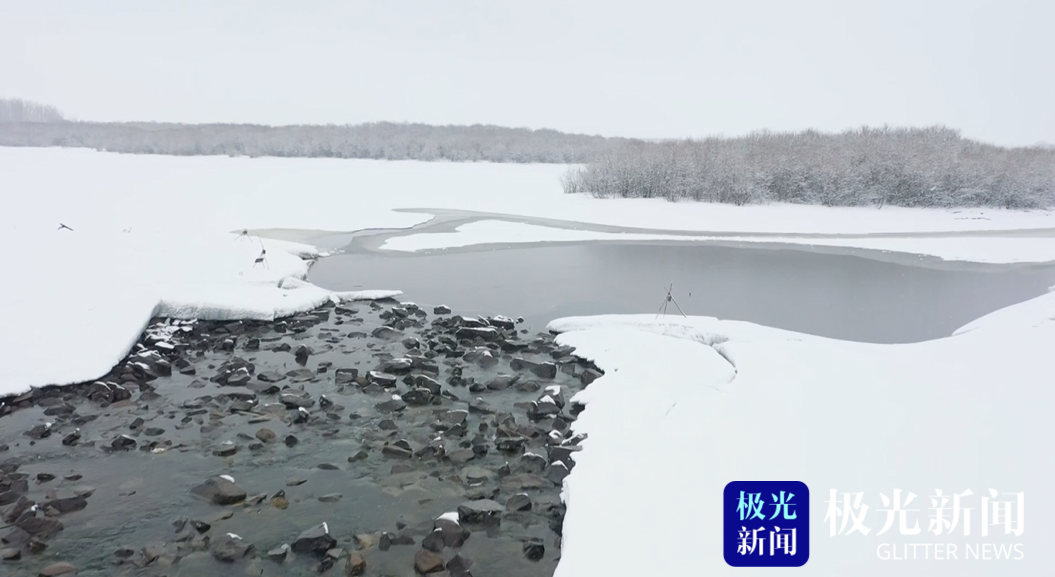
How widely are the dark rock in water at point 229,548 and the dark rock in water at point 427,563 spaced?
5.18ft

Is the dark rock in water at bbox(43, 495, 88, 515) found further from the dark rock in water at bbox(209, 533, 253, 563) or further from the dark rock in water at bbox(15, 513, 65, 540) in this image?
the dark rock in water at bbox(209, 533, 253, 563)

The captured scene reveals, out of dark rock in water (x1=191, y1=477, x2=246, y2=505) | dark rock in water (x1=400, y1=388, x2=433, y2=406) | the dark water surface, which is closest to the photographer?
dark rock in water (x1=191, y1=477, x2=246, y2=505)

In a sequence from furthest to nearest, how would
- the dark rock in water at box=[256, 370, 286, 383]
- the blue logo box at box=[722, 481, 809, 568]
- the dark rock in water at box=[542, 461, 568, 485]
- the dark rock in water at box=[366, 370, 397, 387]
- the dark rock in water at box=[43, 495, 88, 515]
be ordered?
the dark rock in water at box=[256, 370, 286, 383], the dark rock in water at box=[366, 370, 397, 387], the dark rock in water at box=[542, 461, 568, 485], the dark rock in water at box=[43, 495, 88, 515], the blue logo box at box=[722, 481, 809, 568]

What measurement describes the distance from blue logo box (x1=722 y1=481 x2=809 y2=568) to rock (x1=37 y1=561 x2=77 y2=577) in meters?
5.71

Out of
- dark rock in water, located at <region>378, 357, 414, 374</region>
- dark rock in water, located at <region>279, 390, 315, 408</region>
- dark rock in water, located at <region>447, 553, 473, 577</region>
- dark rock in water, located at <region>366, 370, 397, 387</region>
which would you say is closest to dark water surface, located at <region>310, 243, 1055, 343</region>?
dark rock in water, located at <region>378, 357, 414, 374</region>

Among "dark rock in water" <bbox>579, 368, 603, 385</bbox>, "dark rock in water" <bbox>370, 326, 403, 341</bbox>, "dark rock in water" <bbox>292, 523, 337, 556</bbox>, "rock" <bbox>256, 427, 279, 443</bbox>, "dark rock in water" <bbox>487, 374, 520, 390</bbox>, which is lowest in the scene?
"dark rock in water" <bbox>292, 523, 337, 556</bbox>

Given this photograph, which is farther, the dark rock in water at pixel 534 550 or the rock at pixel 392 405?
the rock at pixel 392 405

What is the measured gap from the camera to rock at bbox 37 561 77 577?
5438 mm

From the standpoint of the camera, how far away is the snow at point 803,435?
555 cm

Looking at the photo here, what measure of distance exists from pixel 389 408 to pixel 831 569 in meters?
6.00

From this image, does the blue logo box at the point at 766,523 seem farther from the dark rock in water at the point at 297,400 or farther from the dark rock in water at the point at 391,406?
the dark rock in water at the point at 297,400

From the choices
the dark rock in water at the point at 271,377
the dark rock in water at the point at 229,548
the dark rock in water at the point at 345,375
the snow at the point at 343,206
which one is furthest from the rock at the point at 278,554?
the snow at the point at 343,206

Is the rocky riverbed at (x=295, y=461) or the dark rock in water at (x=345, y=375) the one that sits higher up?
the dark rock in water at (x=345, y=375)

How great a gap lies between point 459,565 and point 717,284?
1396 centimetres
